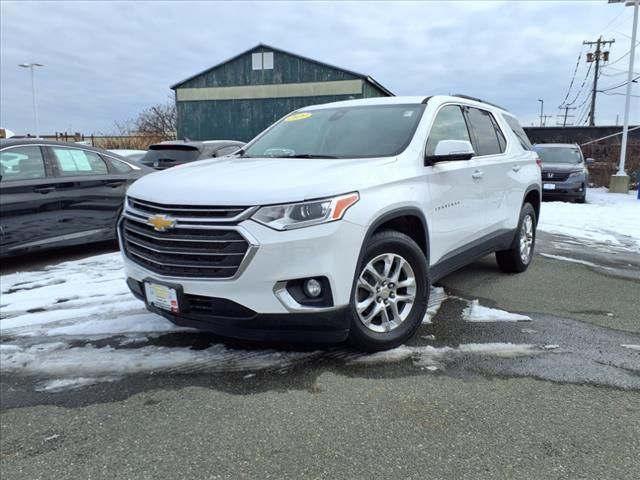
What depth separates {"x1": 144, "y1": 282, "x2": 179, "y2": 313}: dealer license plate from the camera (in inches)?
122

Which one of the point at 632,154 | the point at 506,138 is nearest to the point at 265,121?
the point at 632,154

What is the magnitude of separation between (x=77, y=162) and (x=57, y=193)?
0.58 metres

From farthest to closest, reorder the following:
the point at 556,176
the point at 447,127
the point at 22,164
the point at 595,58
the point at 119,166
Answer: the point at 595,58
the point at 556,176
the point at 119,166
the point at 22,164
the point at 447,127

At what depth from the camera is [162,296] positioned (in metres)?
3.19

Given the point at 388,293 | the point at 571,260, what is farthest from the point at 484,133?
the point at 571,260

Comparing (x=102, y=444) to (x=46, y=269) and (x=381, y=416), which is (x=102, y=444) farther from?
(x=46, y=269)

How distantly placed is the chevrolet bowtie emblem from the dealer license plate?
36 cm

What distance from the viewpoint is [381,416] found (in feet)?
9.09

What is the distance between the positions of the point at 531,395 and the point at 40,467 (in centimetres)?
266

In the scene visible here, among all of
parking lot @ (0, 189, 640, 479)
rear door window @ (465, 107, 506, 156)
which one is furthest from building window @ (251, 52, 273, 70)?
parking lot @ (0, 189, 640, 479)

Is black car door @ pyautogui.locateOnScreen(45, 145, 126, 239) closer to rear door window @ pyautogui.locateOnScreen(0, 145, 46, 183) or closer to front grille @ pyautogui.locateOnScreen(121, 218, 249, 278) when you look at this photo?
rear door window @ pyautogui.locateOnScreen(0, 145, 46, 183)

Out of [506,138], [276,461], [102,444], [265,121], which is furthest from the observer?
[265,121]

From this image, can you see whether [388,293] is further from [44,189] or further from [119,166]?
[119,166]

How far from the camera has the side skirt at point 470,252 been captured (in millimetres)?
4070
